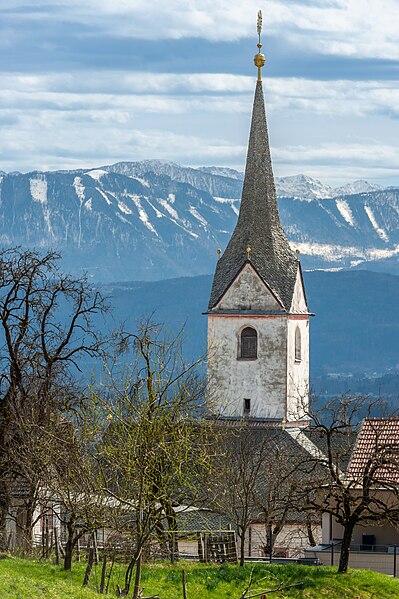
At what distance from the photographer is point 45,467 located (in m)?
40.5

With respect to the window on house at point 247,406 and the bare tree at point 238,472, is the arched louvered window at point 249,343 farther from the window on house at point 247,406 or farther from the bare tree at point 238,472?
the bare tree at point 238,472

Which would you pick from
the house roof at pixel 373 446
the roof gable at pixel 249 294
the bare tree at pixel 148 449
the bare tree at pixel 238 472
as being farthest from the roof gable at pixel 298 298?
the bare tree at pixel 148 449

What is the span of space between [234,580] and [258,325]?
3209 cm

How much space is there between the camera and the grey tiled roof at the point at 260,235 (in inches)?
2793

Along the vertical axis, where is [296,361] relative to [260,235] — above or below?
below

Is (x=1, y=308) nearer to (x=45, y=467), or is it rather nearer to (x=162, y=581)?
(x=45, y=467)

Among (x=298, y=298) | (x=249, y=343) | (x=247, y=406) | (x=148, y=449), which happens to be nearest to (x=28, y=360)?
(x=148, y=449)

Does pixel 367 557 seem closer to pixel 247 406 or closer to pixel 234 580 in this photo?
pixel 234 580

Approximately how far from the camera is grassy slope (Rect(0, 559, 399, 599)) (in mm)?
37031

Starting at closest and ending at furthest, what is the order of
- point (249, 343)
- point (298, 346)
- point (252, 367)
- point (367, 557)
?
point (367, 557) → point (252, 367) → point (249, 343) → point (298, 346)

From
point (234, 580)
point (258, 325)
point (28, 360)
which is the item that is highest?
point (258, 325)

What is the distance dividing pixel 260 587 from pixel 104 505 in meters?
5.06

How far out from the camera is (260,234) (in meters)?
72.2

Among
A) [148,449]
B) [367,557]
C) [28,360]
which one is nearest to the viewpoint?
[148,449]
